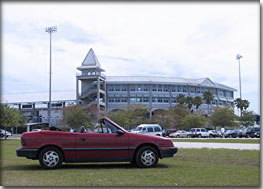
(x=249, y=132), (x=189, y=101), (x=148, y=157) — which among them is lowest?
(x=249, y=132)

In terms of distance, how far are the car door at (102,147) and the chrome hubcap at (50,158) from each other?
2.00 feet

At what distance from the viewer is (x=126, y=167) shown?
421 inches

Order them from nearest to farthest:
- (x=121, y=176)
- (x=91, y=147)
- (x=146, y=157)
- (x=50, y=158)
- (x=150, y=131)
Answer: (x=121, y=176) < (x=50, y=158) < (x=91, y=147) < (x=146, y=157) < (x=150, y=131)

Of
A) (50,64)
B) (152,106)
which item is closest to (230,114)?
(152,106)

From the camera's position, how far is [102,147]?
10375mm

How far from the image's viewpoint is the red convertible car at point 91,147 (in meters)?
10.2

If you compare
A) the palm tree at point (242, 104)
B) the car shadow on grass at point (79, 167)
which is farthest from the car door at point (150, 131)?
the palm tree at point (242, 104)

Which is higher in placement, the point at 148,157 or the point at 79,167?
the point at 148,157

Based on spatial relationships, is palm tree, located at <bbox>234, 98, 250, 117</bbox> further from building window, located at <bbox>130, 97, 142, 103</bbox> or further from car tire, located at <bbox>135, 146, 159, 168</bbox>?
car tire, located at <bbox>135, 146, 159, 168</bbox>

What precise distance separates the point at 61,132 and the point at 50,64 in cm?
5101

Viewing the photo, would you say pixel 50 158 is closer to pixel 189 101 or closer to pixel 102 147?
pixel 102 147

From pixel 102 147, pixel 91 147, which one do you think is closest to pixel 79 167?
pixel 91 147

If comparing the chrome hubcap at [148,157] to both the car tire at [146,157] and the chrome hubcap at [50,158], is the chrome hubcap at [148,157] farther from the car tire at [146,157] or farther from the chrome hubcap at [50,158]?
the chrome hubcap at [50,158]

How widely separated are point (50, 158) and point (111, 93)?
8473 cm
